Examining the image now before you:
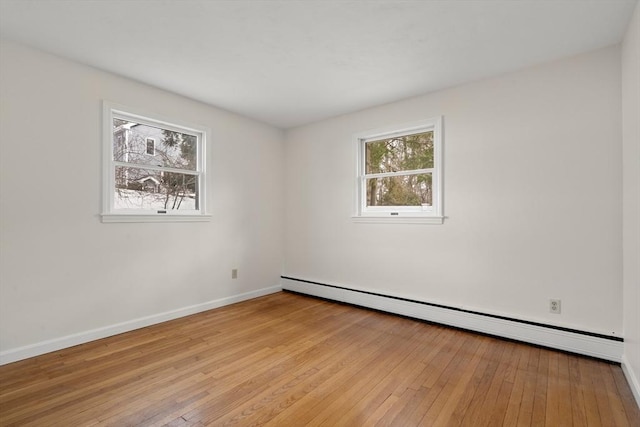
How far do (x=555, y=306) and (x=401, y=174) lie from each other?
1.92 metres

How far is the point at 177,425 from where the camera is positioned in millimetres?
1650

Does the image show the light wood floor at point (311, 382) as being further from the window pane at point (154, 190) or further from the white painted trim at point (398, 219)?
the window pane at point (154, 190)

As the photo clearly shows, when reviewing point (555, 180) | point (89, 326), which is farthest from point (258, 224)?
point (555, 180)

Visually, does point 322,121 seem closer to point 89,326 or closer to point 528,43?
point 528,43

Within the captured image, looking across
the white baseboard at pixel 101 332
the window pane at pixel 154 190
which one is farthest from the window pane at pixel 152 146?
the white baseboard at pixel 101 332

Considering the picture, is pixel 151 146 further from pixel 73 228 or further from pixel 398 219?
pixel 398 219

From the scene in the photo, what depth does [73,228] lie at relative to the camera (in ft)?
8.74

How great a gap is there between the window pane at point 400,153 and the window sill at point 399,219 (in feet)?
1.92

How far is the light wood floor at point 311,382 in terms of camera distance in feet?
5.68

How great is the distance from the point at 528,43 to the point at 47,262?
4.24 metres

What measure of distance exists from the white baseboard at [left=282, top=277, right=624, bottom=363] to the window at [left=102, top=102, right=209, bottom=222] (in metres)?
2.12

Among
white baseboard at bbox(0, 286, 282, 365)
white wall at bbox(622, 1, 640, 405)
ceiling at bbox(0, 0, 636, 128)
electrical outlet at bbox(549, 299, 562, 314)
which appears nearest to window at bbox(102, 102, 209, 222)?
ceiling at bbox(0, 0, 636, 128)

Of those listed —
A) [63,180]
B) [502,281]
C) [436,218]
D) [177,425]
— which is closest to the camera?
[177,425]

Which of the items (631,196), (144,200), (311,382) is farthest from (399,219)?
(144,200)
